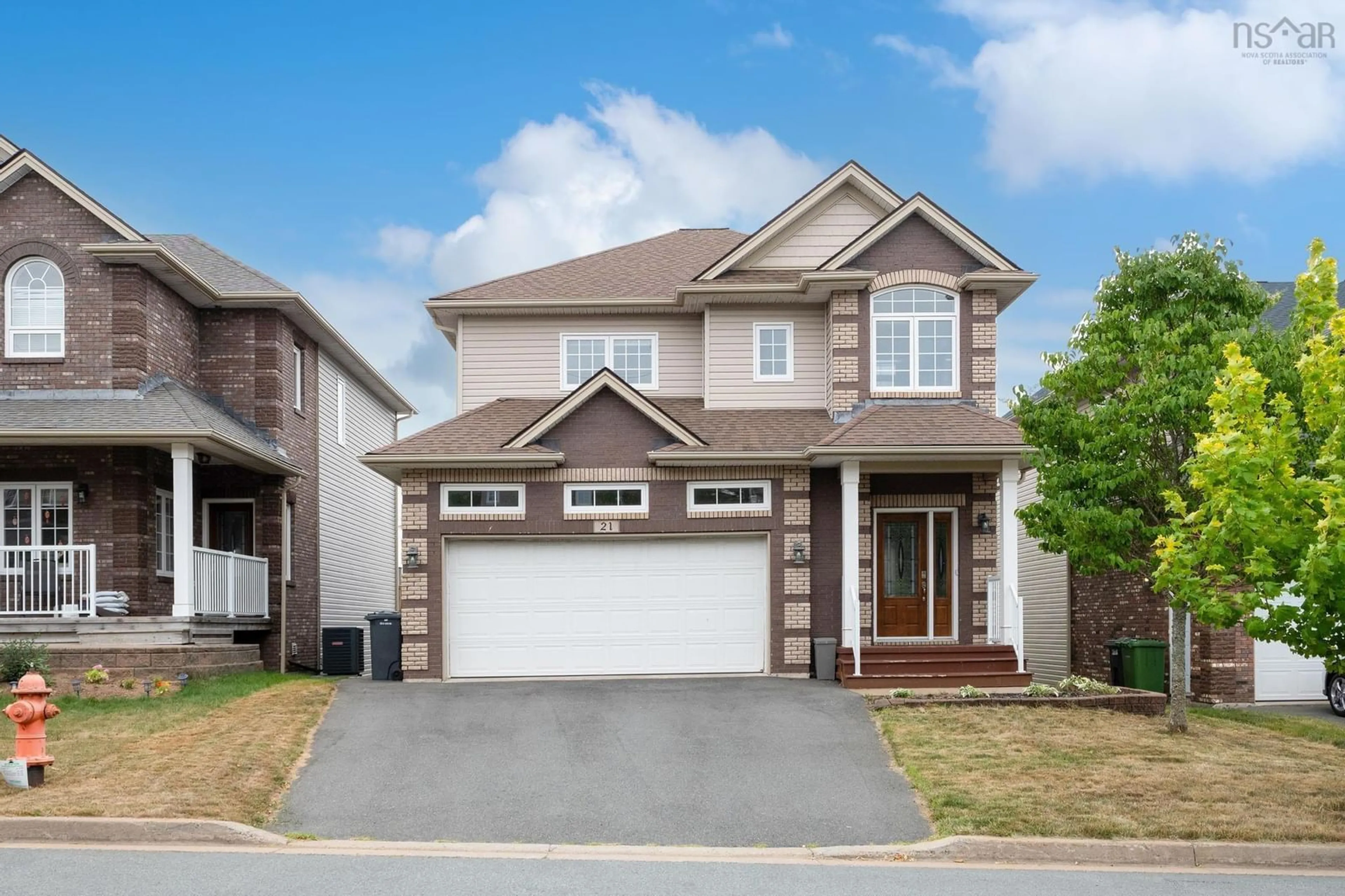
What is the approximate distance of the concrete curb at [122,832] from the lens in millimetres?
10594

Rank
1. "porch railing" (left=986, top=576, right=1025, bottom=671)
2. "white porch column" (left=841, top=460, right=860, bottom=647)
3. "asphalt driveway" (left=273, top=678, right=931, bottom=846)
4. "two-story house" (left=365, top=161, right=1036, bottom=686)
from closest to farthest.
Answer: "asphalt driveway" (left=273, top=678, right=931, bottom=846) → "porch railing" (left=986, top=576, right=1025, bottom=671) → "white porch column" (left=841, top=460, right=860, bottom=647) → "two-story house" (left=365, top=161, right=1036, bottom=686)

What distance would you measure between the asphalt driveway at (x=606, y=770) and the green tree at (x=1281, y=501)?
11.4ft

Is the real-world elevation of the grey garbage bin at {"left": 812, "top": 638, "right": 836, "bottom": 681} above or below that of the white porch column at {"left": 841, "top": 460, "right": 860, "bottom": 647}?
below

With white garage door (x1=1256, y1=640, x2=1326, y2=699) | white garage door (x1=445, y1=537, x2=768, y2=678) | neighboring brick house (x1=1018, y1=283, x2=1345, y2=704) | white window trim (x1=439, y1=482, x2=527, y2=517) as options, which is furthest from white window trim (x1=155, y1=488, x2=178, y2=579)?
white garage door (x1=1256, y1=640, x2=1326, y2=699)

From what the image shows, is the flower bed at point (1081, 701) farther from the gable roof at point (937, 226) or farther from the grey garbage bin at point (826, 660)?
the gable roof at point (937, 226)

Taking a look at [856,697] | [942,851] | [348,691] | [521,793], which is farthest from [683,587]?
[942,851]

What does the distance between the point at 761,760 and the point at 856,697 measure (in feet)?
13.1

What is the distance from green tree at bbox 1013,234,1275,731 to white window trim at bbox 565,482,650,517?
600cm

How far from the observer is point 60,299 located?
2052 centimetres

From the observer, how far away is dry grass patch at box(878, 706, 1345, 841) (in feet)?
36.0

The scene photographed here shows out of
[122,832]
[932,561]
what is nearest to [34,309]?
[122,832]

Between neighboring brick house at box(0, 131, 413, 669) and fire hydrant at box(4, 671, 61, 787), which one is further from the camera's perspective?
neighboring brick house at box(0, 131, 413, 669)

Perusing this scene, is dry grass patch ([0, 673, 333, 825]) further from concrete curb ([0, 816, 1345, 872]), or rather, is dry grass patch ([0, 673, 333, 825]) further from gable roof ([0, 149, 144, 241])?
gable roof ([0, 149, 144, 241])

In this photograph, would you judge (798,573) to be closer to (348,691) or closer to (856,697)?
(856,697)
